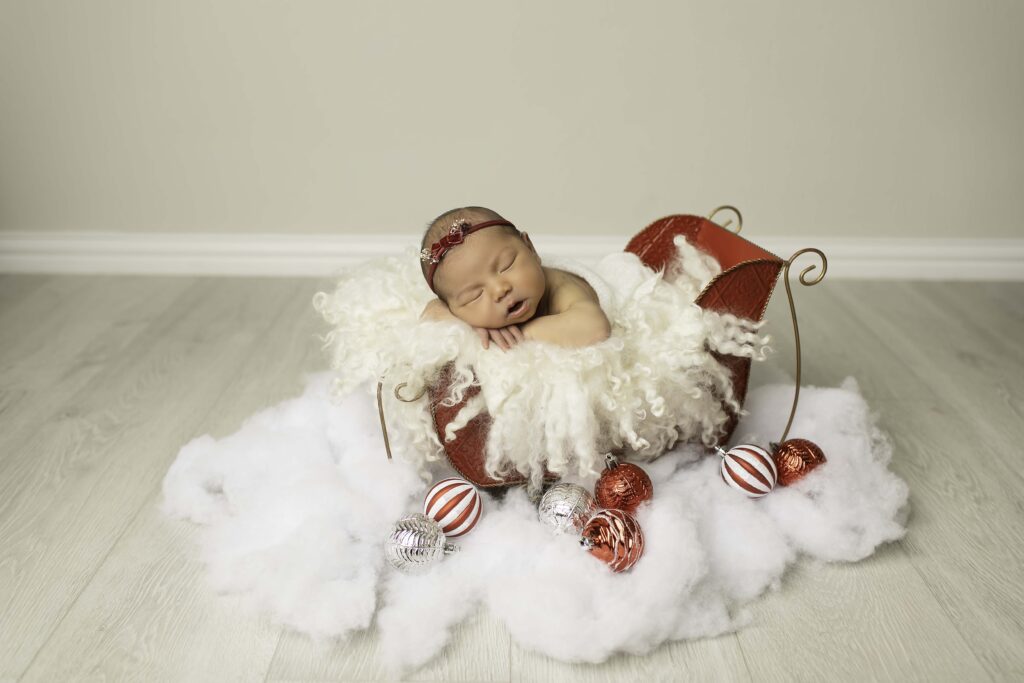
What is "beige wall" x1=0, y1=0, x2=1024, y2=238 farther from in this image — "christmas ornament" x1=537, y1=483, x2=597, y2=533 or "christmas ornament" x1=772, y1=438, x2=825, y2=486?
"christmas ornament" x1=537, y1=483, x2=597, y2=533

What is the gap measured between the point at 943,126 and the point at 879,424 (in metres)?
1.16

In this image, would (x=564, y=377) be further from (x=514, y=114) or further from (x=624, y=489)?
(x=514, y=114)

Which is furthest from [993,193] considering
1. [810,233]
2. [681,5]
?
[681,5]

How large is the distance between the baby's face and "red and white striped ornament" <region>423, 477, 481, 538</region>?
0.80 ft

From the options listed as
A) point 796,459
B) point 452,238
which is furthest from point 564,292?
point 796,459

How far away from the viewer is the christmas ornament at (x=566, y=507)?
44.8 inches


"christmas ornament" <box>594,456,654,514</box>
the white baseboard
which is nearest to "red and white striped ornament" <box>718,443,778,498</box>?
"christmas ornament" <box>594,456,654,514</box>

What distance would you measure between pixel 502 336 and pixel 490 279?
9cm

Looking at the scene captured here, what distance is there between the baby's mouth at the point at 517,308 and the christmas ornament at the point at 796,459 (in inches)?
17.9

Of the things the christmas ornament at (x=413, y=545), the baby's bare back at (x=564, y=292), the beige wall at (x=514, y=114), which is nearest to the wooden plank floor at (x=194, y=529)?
the christmas ornament at (x=413, y=545)

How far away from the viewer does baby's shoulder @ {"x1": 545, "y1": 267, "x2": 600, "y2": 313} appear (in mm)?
1292

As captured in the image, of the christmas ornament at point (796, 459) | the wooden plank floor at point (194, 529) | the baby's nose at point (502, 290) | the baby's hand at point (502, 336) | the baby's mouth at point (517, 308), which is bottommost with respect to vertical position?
the wooden plank floor at point (194, 529)

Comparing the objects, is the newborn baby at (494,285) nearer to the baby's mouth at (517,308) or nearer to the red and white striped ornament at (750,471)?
the baby's mouth at (517,308)

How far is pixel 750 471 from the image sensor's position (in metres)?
1.20
